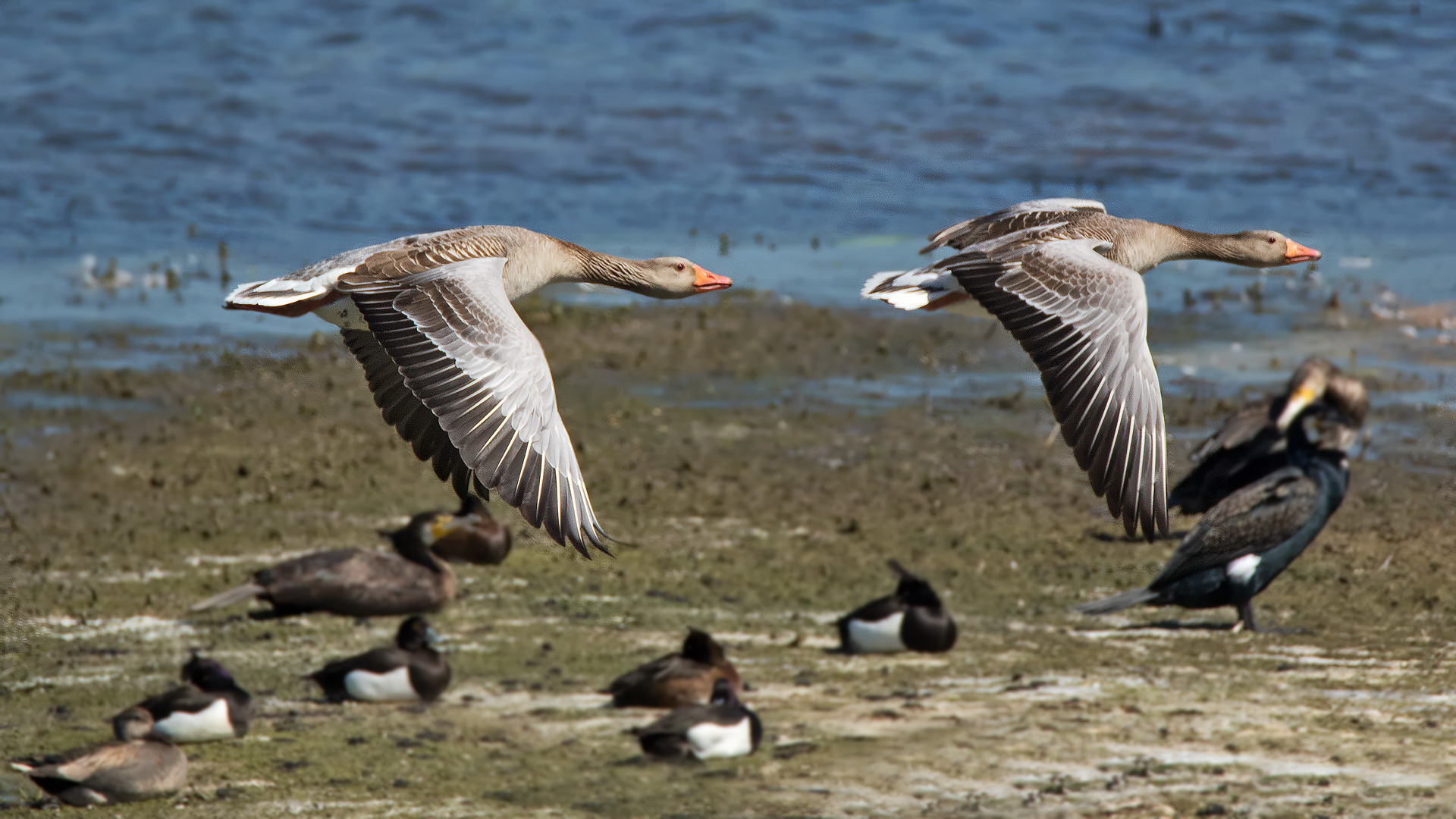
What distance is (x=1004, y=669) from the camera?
32.1 feet

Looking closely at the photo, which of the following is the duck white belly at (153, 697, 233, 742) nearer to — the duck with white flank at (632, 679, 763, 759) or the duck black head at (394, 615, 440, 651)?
the duck black head at (394, 615, 440, 651)

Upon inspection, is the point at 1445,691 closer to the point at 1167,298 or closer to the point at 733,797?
the point at 733,797

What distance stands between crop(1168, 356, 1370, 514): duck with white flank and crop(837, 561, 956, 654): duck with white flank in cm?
232

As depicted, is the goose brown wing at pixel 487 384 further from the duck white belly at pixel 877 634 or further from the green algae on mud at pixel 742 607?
the duck white belly at pixel 877 634

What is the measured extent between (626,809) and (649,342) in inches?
287

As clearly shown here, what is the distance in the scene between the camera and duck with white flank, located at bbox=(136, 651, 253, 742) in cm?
880

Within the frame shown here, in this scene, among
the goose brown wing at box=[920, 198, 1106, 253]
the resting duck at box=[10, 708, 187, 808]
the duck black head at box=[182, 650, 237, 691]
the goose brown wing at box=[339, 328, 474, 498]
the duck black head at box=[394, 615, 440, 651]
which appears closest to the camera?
the goose brown wing at box=[339, 328, 474, 498]

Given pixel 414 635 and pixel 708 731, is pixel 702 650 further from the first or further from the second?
pixel 414 635

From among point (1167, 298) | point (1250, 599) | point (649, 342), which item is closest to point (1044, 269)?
point (1250, 599)

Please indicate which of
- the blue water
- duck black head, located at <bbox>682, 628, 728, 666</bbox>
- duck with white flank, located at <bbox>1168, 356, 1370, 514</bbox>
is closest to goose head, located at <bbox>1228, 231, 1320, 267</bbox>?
duck black head, located at <bbox>682, 628, 728, 666</bbox>

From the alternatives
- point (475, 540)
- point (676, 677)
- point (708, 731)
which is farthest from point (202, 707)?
point (475, 540)

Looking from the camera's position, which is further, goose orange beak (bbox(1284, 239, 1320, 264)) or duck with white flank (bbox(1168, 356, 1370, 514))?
duck with white flank (bbox(1168, 356, 1370, 514))

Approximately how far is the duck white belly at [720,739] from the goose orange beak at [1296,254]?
3536 mm

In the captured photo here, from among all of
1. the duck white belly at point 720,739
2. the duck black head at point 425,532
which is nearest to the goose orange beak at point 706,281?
the duck white belly at point 720,739
